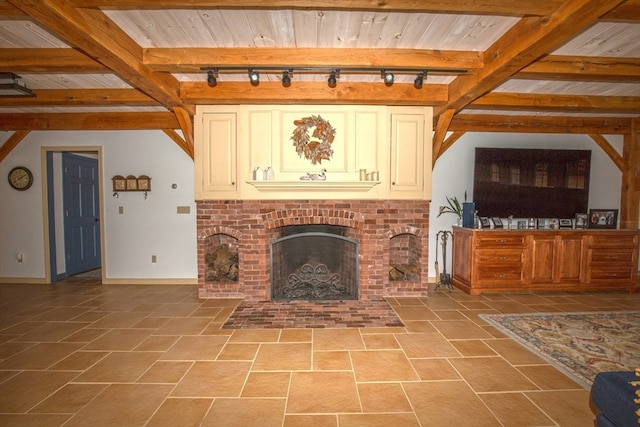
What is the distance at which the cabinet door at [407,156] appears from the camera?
4.18 m

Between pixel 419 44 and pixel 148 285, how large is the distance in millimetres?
4931

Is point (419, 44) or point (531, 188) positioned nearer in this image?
point (419, 44)

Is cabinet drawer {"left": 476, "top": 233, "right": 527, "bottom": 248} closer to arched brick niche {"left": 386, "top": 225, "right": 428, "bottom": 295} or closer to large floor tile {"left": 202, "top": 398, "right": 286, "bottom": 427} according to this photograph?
arched brick niche {"left": 386, "top": 225, "right": 428, "bottom": 295}

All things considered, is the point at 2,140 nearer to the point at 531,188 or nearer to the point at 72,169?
the point at 72,169

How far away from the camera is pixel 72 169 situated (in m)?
5.64

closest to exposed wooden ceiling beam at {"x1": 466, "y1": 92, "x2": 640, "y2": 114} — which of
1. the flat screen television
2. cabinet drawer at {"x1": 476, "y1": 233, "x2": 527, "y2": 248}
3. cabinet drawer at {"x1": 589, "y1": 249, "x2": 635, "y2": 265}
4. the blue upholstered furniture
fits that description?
the flat screen television

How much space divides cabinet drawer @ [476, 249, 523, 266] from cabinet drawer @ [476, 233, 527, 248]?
2.8 inches

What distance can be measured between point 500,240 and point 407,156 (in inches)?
70.0

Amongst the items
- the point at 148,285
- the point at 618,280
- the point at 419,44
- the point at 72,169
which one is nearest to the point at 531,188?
the point at 618,280

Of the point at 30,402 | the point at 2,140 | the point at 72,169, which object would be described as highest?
the point at 2,140

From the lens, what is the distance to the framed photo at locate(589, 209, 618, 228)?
482cm

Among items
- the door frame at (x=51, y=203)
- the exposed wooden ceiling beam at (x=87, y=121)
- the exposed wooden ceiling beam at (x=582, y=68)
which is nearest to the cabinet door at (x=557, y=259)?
the exposed wooden ceiling beam at (x=582, y=68)

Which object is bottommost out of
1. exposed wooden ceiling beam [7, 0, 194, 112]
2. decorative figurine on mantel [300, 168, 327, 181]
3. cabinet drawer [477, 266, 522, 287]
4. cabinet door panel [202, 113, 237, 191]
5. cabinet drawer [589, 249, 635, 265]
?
cabinet drawer [477, 266, 522, 287]

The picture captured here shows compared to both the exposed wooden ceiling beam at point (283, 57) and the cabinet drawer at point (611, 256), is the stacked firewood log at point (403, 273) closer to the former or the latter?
the cabinet drawer at point (611, 256)
